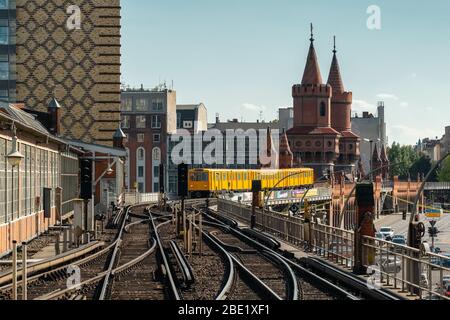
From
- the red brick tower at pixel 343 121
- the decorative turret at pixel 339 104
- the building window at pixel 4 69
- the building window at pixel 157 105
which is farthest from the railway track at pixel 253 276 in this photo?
the decorative turret at pixel 339 104

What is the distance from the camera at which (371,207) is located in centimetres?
2336

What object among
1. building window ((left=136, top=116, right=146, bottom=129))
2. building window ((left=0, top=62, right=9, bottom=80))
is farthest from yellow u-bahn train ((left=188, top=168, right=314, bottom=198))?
building window ((left=136, top=116, right=146, bottom=129))

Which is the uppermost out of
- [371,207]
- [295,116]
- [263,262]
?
[295,116]

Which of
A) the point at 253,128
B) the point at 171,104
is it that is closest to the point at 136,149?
the point at 171,104

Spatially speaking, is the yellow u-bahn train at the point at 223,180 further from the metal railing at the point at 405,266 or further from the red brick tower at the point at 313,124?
the metal railing at the point at 405,266

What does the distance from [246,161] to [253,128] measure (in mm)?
28682

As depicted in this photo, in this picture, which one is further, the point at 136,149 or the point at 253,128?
the point at 253,128

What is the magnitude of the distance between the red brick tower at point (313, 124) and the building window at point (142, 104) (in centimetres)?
2656

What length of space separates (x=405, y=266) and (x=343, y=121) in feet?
483

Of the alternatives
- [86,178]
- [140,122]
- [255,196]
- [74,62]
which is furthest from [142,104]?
[86,178]

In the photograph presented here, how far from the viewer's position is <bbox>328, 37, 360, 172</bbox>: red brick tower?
15962 centimetres

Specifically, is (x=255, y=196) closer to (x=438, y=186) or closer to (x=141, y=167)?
(x=141, y=167)

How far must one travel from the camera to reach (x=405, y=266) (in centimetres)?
1997
